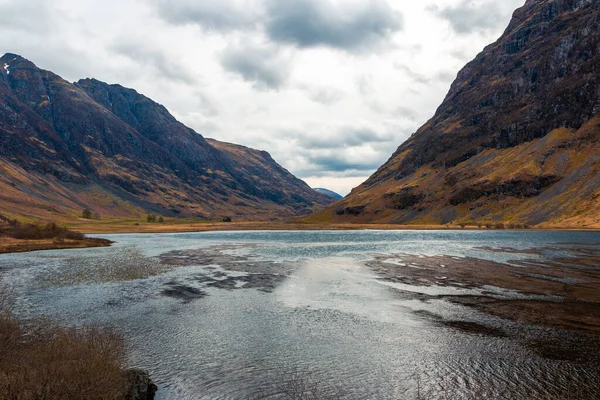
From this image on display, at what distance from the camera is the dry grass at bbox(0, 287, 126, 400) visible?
45.3ft

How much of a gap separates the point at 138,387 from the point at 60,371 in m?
5.08

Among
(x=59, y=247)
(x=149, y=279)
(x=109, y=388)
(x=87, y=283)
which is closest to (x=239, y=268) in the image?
(x=149, y=279)

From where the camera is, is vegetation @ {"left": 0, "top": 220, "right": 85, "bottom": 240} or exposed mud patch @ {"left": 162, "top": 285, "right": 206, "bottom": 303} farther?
vegetation @ {"left": 0, "top": 220, "right": 85, "bottom": 240}

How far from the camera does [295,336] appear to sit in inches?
1270

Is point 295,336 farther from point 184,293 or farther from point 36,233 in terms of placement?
point 36,233

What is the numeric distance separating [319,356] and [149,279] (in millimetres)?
43098

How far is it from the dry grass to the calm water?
200 inches

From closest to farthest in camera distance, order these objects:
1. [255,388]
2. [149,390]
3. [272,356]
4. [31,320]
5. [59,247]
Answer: [149,390], [255,388], [272,356], [31,320], [59,247]

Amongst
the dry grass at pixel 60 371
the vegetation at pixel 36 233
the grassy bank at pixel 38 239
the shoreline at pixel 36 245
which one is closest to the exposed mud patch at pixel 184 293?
the dry grass at pixel 60 371

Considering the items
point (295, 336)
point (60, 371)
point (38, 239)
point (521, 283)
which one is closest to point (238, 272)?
point (295, 336)

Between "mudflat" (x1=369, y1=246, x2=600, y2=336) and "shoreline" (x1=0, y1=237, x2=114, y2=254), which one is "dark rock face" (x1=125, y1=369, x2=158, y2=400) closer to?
"mudflat" (x1=369, y1=246, x2=600, y2=336)

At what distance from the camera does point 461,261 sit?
7975cm

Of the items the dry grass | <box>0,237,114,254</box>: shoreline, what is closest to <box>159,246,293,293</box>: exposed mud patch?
the dry grass

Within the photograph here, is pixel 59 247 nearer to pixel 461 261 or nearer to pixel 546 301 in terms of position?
pixel 461 261
